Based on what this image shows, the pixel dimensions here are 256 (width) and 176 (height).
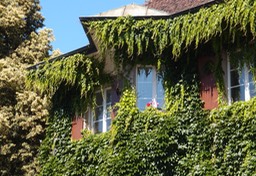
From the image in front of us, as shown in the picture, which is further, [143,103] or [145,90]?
[145,90]

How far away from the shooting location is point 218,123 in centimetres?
1448

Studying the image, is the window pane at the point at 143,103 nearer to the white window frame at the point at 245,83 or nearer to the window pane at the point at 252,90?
the white window frame at the point at 245,83

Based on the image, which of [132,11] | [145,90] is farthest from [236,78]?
[132,11]

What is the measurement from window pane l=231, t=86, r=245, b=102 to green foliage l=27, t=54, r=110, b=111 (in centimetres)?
425

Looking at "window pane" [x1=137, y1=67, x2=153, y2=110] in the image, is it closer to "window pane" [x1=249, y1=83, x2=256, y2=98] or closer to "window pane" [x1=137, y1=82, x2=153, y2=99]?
"window pane" [x1=137, y1=82, x2=153, y2=99]

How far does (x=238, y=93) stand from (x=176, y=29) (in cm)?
235

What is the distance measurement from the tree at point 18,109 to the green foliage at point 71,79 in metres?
4.61

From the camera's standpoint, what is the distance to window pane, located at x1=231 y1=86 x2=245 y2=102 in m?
15.0

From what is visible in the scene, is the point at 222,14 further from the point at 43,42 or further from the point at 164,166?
the point at 43,42

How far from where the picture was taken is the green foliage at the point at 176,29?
1453 centimetres

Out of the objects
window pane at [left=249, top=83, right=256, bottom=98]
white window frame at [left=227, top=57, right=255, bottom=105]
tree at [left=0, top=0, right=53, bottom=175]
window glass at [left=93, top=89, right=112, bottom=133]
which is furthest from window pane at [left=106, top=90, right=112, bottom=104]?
tree at [left=0, top=0, right=53, bottom=175]

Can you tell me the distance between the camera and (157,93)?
54.5 feet

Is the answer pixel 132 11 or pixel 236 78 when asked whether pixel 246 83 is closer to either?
pixel 236 78

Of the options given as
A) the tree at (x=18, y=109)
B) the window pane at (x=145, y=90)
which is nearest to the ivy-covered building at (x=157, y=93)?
the window pane at (x=145, y=90)
